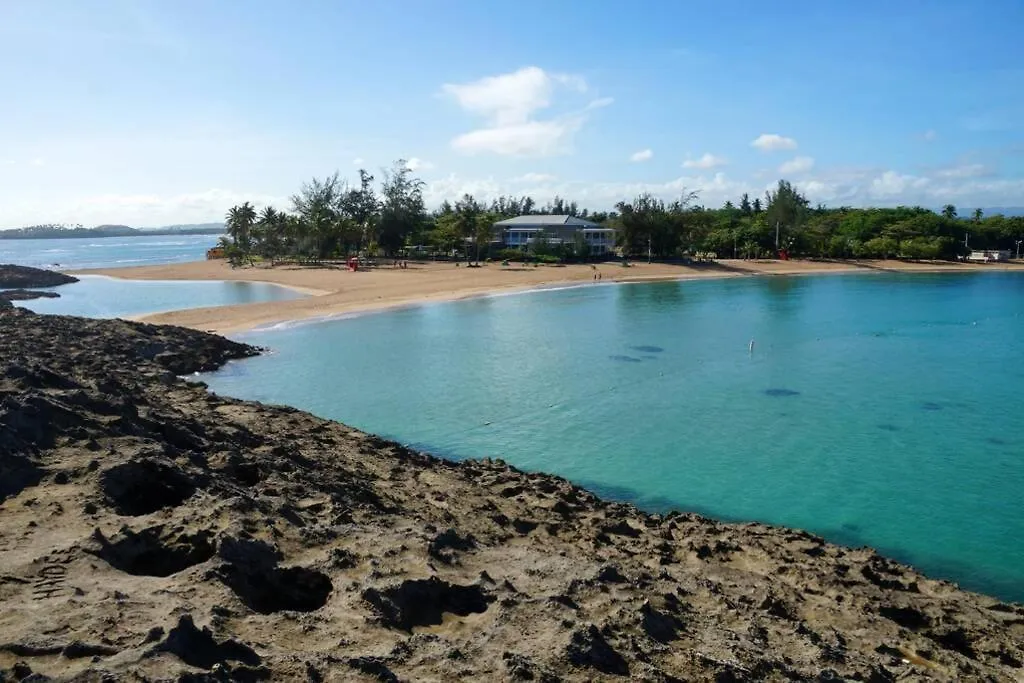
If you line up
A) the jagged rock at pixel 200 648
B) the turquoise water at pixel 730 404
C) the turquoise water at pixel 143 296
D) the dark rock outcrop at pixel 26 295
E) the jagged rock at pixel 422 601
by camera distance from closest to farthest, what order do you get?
the jagged rock at pixel 200 648, the jagged rock at pixel 422 601, the turquoise water at pixel 730 404, the turquoise water at pixel 143 296, the dark rock outcrop at pixel 26 295

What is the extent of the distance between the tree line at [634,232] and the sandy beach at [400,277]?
3.79 metres

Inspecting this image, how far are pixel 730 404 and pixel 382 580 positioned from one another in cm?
1900

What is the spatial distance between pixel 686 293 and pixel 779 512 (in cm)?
4641

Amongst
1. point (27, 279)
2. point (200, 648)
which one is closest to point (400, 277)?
point (27, 279)

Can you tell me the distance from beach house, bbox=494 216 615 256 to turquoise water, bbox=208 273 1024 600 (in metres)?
38.2

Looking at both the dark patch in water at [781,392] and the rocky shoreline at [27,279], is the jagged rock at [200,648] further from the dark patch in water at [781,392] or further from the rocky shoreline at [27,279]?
the rocky shoreline at [27,279]

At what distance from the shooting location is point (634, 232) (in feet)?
275

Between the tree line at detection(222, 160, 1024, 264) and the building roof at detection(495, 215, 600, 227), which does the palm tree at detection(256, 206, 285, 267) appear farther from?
the building roof at detection(495, 215, 600, 227)

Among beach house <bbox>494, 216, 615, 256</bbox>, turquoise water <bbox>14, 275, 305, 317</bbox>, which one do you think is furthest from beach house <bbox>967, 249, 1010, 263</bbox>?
turquoise water <bbox>14, 275, 305, 317</bbox>

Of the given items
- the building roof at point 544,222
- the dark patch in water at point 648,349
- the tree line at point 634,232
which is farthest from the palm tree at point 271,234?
the dark patch in water at point 648,349

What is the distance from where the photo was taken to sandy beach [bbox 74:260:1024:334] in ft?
145

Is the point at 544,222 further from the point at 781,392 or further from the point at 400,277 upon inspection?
the point at 781,392

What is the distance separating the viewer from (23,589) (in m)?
6.91

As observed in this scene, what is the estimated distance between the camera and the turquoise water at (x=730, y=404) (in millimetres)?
15820
